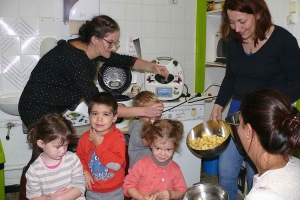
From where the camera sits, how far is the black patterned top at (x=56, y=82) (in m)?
1.62

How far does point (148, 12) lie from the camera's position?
111 inches

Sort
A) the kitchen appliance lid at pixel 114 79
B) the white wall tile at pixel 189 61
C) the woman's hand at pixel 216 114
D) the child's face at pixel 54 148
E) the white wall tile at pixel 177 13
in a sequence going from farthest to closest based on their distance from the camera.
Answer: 1. the white wall tile at pixel 189 61
2. the white wall tile at pixel 177 13
3. the kitchen appliance lid at pixel 114 79
4. the woman's hand at pixel 216 114
5. the child's face at pixel 54 148

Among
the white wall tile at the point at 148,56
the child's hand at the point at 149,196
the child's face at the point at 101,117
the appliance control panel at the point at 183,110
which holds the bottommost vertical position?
the child's hand at the point at 149,196

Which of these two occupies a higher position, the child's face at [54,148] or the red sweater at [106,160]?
the child's face at [54,148]

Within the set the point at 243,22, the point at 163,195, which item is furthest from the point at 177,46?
the point at 163,195

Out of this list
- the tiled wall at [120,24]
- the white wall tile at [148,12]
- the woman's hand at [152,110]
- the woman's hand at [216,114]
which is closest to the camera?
the woman's hand at [152,110]

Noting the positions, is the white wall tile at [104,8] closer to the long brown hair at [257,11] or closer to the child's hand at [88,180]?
the long brown hair at [257,11]

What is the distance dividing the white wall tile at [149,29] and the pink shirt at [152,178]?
1518 millimetres

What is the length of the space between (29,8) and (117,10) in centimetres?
71

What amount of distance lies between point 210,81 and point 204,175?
0.93 m

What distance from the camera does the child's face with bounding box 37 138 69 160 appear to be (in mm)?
1476

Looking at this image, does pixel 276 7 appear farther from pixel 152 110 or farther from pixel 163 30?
pixel 152 110

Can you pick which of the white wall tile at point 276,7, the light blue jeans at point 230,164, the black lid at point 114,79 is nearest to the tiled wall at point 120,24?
the black lid at point 114,79

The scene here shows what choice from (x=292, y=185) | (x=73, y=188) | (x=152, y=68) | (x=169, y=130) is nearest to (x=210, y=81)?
(x=152, y=68)
